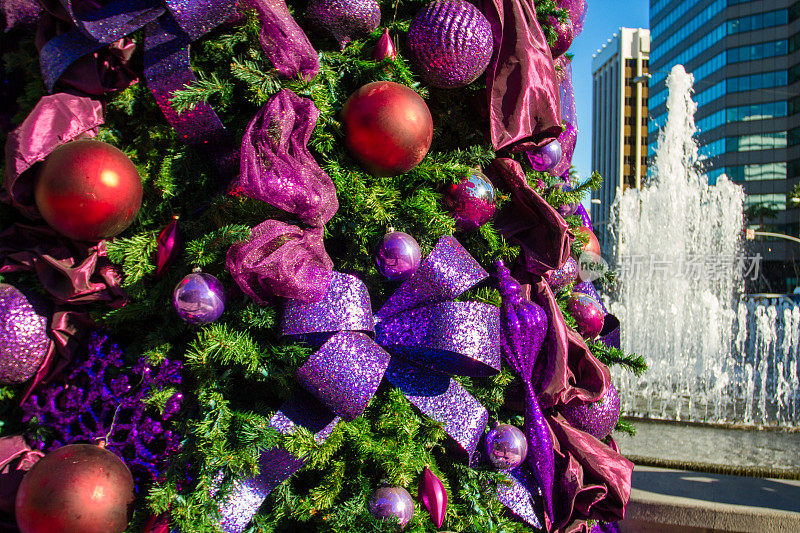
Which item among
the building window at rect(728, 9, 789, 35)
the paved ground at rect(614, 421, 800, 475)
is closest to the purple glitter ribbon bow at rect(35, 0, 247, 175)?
the paved ground at rect(614, 421, 800, 475)

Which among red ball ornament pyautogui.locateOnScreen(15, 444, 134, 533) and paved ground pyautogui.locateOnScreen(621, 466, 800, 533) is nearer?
red ball ornament pyautogui.locateOnScreen(15, 444, 134, 533)

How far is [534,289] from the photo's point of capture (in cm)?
145

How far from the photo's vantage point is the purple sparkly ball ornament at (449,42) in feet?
4.01

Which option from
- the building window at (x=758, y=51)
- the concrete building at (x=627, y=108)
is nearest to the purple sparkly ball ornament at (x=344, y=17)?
the building window at (x=758, y=51)

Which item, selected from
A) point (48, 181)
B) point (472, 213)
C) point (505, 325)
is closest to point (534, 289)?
point (505, 325)

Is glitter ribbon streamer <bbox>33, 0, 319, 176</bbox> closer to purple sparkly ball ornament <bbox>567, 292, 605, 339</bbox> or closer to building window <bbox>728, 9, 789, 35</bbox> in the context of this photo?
purple sparkly ball ornament <bbox>567, 292, 605, 339</bbox>

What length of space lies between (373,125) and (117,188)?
500mm

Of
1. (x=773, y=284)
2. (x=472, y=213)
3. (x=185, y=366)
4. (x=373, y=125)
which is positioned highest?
(x=373, y=125)

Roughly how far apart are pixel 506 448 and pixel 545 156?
728mm

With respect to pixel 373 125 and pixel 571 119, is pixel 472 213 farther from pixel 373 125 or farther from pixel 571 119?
pixel 571 119

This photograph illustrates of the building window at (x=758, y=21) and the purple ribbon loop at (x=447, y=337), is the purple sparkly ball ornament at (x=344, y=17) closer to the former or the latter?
the purple ribbon loop at (x=447, y=337)

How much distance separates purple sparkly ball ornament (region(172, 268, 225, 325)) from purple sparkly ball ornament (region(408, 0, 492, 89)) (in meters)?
0.65

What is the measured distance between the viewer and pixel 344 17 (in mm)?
1204

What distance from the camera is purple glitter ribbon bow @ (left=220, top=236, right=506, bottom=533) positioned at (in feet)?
3.49
